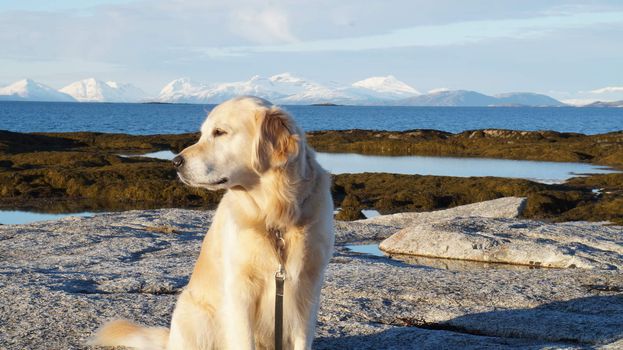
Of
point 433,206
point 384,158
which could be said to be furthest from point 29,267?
point 384,158

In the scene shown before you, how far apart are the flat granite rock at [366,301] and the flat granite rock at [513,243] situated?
143 centimetres

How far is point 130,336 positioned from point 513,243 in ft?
25.2

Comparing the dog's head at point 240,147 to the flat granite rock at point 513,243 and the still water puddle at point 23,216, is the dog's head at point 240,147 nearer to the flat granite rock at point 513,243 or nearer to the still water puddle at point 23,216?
the flat granite rock at point 513,243

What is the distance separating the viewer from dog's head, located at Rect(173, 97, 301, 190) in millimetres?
5055

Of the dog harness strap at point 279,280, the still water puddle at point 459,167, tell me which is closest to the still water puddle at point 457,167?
the still water puddle at point 459,167

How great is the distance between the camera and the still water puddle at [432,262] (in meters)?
11.8

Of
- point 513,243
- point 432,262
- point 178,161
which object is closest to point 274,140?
point 178,161

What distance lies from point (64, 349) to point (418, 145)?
45.2 metres

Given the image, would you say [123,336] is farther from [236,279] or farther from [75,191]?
[75,191]

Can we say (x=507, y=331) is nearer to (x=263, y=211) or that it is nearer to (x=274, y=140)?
(x=263, y=211)

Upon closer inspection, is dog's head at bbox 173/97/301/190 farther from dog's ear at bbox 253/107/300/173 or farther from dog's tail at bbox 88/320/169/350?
dog's tail at bbox 88/320/169/350

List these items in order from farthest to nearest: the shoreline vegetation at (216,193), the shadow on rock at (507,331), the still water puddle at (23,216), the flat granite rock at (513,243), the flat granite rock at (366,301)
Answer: the shoreline vegetation at (216,193)
the still water puddle at (23,216)
the flat granite rock at (513,243)
the flat granite rock at (366,301)
the shadow on rock at (507,331)

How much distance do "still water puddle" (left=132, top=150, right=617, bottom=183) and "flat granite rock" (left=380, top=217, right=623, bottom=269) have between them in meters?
16.1

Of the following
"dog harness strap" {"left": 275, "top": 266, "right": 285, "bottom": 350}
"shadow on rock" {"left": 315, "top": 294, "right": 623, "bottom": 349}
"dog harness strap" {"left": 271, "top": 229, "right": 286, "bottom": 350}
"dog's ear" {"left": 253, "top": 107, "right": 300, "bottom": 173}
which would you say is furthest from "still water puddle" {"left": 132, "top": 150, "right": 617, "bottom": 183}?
"dog's ear" {"left": 253, "top": 107, "right": 300, "bottom": 173}
